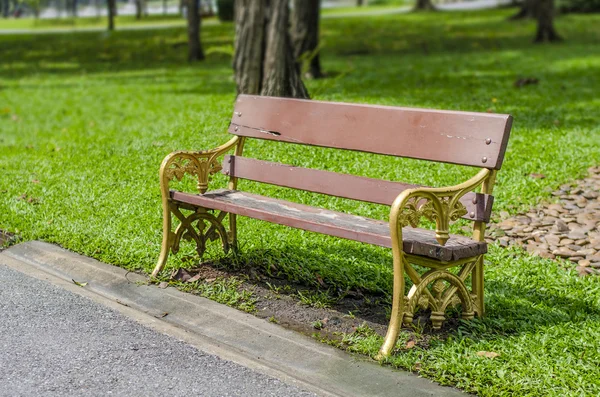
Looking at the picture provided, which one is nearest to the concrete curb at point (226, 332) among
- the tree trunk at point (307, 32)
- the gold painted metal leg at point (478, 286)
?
the gold painted metal leg at point (478, 286)

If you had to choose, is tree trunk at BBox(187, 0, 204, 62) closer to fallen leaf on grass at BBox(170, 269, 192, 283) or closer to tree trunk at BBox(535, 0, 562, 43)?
tree trunk at BBox(535, 0, 562, 43)

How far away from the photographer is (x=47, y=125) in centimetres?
1303

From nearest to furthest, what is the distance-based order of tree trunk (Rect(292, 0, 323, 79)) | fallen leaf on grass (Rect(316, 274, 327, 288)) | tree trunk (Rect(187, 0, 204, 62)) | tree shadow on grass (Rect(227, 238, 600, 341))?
tree shadow on grass (Rect(227, 238, 600, 341))
fallen leaf on grass (Rect(316, 274, 327, 288))
tree trunk (Rect(292, 0, 323, 79))
tree trunk (Rect(187, 0, 204, 62))

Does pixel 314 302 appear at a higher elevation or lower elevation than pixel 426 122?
lower

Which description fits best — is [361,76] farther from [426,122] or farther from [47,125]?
[426,122]

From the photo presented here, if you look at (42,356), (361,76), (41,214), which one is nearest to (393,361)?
(42,356)

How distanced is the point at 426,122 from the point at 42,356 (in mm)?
2408

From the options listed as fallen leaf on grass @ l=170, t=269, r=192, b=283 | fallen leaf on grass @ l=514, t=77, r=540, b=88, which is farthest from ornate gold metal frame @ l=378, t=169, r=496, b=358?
fallen leaf on grass @ l=514, t=77, r=540, b=88

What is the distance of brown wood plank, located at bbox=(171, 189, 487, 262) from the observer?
15.1ft

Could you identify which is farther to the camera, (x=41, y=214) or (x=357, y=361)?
(x=41, y=214)

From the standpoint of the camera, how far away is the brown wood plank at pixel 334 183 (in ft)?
15.6

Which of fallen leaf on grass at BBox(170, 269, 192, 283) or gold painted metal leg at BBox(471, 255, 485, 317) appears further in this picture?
fallen leaf on grass at BBox(170, 269, 192, 283)

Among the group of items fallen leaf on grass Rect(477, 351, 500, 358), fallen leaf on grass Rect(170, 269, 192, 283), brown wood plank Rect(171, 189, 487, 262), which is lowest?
fallen leaf on grass Rect(170, 269, 192, 283)

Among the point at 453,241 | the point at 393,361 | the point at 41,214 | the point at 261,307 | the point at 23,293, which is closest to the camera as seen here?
the point at 393,361
